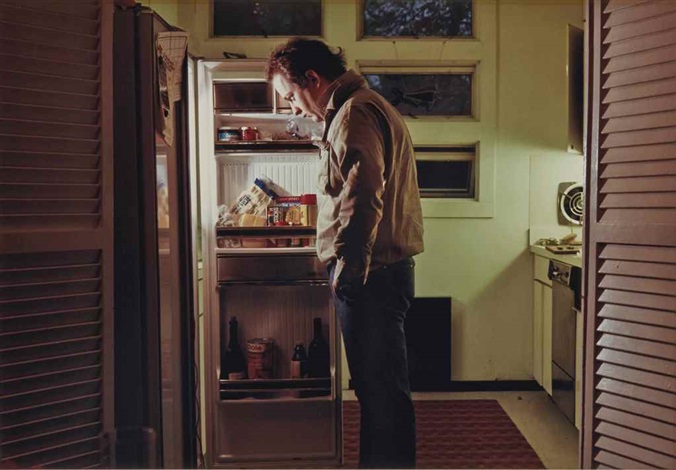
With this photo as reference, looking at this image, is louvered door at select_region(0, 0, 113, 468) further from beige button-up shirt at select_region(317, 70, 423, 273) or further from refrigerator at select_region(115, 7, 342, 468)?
beige button-up shirt at select_region(317, 70, 423, 273)

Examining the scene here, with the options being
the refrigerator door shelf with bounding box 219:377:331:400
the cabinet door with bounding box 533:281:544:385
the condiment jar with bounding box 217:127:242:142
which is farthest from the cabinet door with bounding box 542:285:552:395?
the condiment jar with bounding box 217:127:242:142

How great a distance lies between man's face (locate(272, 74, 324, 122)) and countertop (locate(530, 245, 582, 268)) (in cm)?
144

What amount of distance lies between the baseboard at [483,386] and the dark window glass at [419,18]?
203 centimetres

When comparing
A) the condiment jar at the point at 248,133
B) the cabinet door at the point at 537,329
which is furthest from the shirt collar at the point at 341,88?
the cabinet door at the point at 537,329

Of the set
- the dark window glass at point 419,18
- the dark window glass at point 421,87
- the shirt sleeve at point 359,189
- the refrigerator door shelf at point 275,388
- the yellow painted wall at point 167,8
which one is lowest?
the refrigerator door shelf at point 275,388

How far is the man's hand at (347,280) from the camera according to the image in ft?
6.18

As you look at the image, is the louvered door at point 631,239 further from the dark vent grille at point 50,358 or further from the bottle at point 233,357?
the bottle at point 233,357

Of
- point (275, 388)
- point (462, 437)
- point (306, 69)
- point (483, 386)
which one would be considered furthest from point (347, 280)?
point (483, 386)

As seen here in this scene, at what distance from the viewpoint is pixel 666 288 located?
1667 mm

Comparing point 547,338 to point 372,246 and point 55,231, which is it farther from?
point 55,231

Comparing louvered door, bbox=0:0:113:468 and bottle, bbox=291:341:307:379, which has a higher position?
louvered door, bbox=0:0:113:468

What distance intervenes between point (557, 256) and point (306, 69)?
1.79m

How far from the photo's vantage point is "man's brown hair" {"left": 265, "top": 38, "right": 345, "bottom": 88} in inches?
84.7

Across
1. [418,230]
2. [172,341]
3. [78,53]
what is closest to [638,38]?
[418,230]
